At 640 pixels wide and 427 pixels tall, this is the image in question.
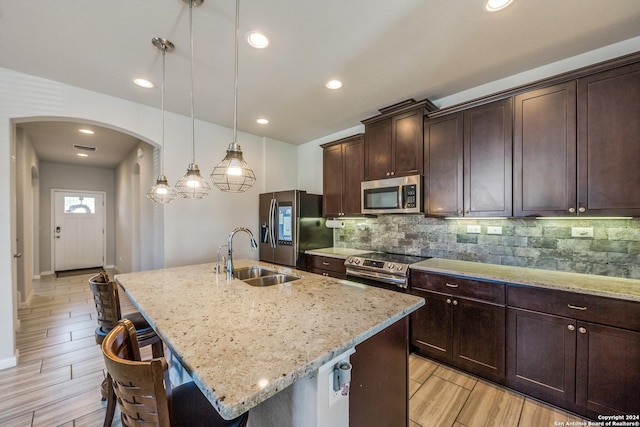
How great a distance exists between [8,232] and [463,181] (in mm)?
4248

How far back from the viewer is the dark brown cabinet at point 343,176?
3.48 m

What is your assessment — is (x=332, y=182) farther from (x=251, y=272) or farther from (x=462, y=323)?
(x=462, y=323)

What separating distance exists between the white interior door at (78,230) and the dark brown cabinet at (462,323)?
26.8 ft

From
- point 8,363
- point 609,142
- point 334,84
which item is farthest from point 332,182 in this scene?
point 8,363

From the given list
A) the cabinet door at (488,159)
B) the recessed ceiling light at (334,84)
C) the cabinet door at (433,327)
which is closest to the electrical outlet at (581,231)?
the cabinet door at (488,159)

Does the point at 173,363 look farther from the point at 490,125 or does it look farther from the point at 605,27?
the point at 605,27

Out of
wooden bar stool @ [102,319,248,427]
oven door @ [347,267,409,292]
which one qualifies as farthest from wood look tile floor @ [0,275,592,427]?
wooden bar stool @ [102,319,248,427]

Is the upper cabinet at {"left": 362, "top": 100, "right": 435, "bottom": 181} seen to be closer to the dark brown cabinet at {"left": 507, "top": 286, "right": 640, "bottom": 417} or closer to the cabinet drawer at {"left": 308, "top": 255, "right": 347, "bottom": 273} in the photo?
the cabinet drawer at {"left": 308, "top": 255, "right": 347, "bottom": 273}

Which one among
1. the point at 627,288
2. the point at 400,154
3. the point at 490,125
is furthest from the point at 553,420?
the point at 400,154

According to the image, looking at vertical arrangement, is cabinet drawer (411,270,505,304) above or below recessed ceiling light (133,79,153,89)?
below

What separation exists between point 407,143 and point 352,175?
2.82 ft

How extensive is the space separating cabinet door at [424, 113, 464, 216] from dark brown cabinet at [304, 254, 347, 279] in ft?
3.97

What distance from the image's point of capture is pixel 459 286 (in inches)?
90.5

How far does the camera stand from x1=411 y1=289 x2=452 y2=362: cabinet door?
7.81ft
